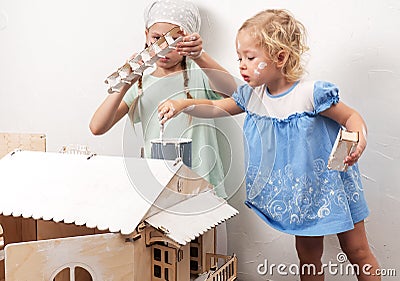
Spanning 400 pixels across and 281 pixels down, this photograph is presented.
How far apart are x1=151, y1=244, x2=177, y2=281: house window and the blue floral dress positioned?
0.24 metres

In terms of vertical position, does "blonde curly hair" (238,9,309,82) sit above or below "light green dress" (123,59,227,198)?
above

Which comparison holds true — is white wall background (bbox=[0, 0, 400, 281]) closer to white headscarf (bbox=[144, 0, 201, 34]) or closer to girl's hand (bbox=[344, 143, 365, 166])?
white headscarf (bbox=[144, 0, 201, 34])

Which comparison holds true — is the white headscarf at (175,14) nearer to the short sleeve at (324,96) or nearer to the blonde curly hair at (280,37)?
the blonde curly hair at (280,37)

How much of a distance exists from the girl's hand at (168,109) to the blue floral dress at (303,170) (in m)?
0.16

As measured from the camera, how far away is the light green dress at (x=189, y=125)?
3.18ft

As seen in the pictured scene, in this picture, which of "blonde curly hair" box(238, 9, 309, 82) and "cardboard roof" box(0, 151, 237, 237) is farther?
"blonde curly hair" box(238, 9, 309, 82)

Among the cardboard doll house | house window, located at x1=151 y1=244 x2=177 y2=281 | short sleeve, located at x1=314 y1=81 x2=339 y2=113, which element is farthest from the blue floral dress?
house window, located at x1=151 y1=244 x2=177 y2=281

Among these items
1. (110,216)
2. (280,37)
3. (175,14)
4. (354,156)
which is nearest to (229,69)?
(175,14)

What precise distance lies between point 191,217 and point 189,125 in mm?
198

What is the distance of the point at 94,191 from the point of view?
847 mm

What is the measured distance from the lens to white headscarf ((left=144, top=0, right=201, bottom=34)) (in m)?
1.10

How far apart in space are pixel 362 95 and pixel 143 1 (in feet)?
2.05

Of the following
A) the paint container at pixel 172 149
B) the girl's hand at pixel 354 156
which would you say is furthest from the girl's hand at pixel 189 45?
the girl's hand at pixel 354 156

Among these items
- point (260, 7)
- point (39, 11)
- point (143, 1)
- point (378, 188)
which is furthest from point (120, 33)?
point (378, 188)
